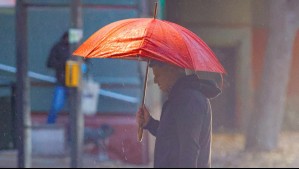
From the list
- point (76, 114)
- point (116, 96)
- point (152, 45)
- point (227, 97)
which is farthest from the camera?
point (227, 97)

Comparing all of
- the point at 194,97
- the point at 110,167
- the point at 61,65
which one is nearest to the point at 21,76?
the point at 61,65

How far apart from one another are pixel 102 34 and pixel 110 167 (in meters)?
4.77

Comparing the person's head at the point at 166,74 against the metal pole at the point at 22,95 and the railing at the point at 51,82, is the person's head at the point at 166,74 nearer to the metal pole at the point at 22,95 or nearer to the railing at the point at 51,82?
the metal pole at the point at 22,95

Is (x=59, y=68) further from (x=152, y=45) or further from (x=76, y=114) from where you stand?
(x=152, y=45)

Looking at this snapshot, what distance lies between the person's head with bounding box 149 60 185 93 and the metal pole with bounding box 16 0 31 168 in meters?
4.29

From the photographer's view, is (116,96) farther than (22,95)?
Yes

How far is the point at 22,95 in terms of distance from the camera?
797cm

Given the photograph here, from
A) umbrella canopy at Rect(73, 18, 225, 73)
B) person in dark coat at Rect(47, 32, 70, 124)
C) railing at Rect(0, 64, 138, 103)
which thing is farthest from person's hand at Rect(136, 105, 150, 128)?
railing at Rect(0, 64, 138, 103)

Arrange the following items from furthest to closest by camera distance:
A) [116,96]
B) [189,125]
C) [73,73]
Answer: [116,96], [73,73], [189,125]

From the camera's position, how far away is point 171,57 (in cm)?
370

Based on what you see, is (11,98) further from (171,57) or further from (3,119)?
(171,57)

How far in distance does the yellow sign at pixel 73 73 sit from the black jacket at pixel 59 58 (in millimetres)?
757

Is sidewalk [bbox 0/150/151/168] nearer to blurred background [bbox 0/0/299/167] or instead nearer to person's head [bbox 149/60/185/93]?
blurred background [bbox 0/0/299/167]

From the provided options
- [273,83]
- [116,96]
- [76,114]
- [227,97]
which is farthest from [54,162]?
[227,97]
